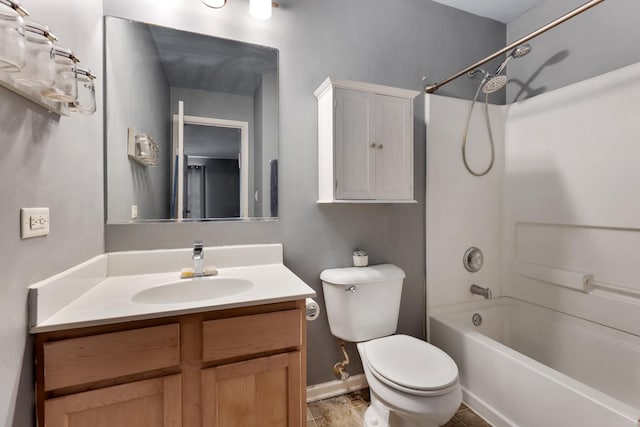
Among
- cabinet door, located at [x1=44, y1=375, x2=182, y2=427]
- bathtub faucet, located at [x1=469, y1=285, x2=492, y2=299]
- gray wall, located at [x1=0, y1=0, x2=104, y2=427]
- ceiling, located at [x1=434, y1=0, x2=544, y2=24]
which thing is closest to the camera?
gray wall, located at [x1=0, y1=0, x2=104, y2=427]

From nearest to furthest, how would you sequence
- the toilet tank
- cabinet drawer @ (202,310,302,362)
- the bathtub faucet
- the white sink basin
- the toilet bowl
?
cabinet drawer @ (202,310,302,362), the toilet bowl, the white sink basin, the toilet tank, the bathtub faucet

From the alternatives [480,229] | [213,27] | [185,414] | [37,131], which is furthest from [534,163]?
[37,131]

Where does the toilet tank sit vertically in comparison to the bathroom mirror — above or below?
below

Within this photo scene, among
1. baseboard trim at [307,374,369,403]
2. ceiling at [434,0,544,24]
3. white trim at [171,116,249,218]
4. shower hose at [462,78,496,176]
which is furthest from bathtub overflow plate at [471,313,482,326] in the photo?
ceiling at [434,0,544,24]

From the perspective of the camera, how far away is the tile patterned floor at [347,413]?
4.90 feet

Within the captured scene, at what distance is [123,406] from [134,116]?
3.88ft

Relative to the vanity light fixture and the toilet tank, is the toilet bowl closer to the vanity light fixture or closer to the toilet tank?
the toilet tank

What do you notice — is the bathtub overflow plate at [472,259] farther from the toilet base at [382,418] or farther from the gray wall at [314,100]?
the toilet base at [382,418]

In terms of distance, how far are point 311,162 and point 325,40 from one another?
2.36ft

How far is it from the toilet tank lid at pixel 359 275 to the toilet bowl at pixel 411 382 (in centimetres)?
31

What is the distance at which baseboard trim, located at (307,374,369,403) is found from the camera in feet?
5.42

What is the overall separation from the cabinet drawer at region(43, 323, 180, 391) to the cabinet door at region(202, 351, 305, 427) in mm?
160

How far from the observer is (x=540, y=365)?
1.30 m

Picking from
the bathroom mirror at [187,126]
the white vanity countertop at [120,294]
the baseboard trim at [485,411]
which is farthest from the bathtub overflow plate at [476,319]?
the bathroom mirror at [187,126]
